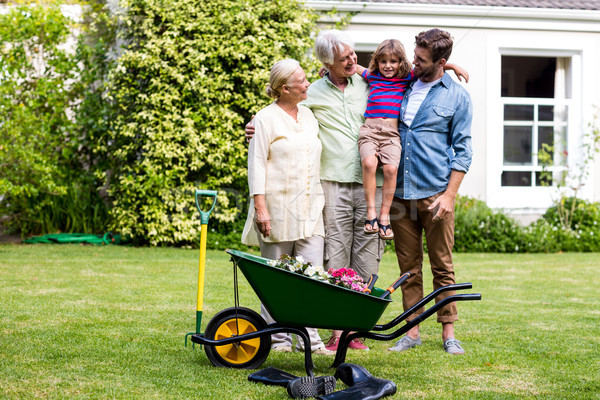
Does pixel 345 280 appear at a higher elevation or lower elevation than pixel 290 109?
lower

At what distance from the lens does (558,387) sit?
3.36 metres

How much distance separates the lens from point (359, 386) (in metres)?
3.18

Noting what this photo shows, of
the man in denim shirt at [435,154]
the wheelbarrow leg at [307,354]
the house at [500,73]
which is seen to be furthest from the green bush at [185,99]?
the wheelbarrow leg at [307,354]

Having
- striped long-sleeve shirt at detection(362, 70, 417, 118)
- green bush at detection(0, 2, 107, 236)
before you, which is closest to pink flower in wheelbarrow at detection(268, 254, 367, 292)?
striped long-sleeve shirt at detection(362, 70, 417, 118)

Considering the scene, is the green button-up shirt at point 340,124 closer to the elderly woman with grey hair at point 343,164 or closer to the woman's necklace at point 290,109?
the elderly woman with grey hair at point 343,164

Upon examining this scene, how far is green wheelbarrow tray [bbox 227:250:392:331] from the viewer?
324cm

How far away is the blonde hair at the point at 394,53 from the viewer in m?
3.96

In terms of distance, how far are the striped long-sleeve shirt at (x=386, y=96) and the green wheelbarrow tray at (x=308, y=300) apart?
1.22m

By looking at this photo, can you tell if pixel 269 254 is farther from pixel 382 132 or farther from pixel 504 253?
pixel 504 253

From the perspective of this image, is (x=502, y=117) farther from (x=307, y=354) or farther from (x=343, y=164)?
(x=307, y=354)

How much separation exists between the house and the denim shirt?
20.0ft

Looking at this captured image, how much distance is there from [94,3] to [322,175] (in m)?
7.79

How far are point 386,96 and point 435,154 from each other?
1.47ft

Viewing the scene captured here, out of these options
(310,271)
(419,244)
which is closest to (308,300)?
(310,271)
